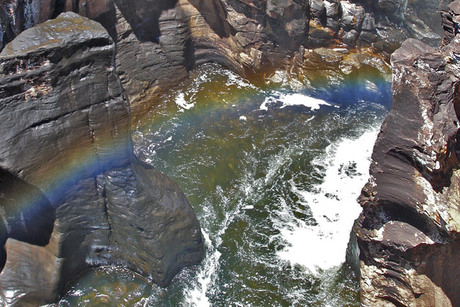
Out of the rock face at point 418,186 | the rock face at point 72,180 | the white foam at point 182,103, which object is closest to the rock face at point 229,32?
the white foam at point 182,103

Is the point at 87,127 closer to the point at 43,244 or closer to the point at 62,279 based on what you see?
the point at 43,244

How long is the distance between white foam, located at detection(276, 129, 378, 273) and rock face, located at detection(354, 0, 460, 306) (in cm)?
115

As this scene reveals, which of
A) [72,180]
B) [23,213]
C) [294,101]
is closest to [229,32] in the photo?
[294,101]

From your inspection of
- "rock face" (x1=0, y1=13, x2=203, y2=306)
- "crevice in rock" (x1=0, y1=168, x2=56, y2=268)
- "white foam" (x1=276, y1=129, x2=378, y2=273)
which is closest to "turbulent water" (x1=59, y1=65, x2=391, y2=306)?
"white foam" (x1=276, y1=129, x2=378, y2=273)

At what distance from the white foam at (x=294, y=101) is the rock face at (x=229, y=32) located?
0.97m

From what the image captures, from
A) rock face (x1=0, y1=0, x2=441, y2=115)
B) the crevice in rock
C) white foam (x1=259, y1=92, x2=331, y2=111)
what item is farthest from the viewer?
white foam (x1=259, y1=92, x2=331, y2=111)

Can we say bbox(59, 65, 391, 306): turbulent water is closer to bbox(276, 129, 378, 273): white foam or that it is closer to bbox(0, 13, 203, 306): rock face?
bbox(276, 129, 378, 273): white foam

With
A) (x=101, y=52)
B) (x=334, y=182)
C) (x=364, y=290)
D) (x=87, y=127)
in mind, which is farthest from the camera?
(x=334, y=182)

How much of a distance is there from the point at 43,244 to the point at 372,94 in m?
8.33

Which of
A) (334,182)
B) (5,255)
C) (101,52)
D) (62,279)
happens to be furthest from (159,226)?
(334,182)

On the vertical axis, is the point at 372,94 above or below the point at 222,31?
below

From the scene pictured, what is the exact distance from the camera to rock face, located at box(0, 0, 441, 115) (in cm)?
1031

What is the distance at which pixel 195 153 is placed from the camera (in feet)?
30.7

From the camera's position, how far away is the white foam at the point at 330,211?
24.7 feet
